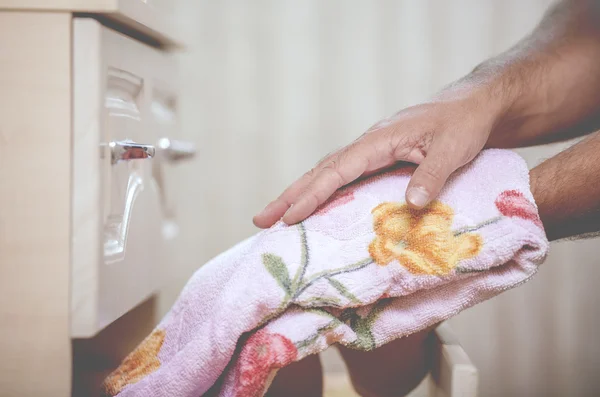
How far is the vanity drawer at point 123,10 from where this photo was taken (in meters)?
A: 0.47

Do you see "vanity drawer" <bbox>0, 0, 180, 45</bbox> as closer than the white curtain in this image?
Yes

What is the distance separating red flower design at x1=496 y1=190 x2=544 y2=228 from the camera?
1.41 feet

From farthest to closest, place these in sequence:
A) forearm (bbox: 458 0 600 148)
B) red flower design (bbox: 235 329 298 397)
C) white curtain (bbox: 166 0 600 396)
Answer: white curtain (bbox: 166 0 600 396), forearm (bbox: 458 0 600 148), red flower design (bbox: 235 329 298 397)

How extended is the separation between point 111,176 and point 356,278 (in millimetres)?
262

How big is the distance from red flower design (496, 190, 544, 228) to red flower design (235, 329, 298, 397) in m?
0.19

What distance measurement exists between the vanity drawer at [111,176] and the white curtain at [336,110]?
0.37 metres

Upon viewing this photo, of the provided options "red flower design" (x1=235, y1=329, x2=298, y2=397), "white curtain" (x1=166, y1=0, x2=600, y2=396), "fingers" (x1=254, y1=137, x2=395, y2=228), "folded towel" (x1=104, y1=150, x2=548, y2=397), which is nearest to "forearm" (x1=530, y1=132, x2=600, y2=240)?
"folded towel" (x1=104, y1=150, x2=548, y2=397)

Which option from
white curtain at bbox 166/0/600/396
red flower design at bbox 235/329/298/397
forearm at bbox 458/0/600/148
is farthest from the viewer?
white curtain at bbox 166/0/600/396

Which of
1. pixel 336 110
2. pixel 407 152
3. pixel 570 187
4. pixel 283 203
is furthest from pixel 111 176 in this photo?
pixel 336 110

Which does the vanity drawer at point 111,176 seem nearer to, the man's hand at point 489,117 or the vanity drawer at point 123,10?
the vanity drawer at point 123,10

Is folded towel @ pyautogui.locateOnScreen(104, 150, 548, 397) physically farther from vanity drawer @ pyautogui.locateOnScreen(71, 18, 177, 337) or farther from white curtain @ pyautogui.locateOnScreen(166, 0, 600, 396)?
white curtain @ pyautogui.locateOnScreen(166, 0, 600, 396)

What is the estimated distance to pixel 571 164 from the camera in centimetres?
47

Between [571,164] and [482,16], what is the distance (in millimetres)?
723

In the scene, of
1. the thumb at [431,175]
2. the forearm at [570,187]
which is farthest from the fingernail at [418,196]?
the forearm at [570,187]
